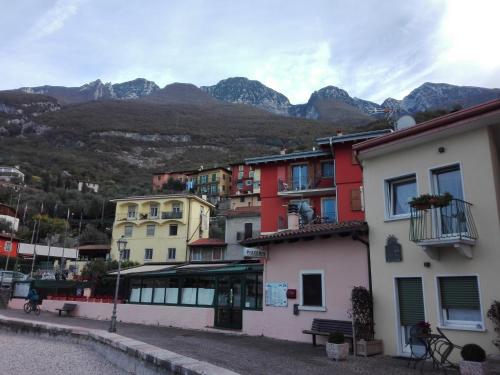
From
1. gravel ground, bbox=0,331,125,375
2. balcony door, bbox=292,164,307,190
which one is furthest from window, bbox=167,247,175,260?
gravel ground, bbox=0,331,125,375

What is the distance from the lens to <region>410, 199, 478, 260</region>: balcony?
10008 millimetres

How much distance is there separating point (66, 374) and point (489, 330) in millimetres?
10009

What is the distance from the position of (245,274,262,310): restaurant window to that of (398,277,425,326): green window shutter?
6.54 m

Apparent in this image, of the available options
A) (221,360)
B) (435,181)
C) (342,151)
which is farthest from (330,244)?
(342,151)

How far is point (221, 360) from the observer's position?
10.7 meters

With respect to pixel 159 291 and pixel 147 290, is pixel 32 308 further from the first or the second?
pixel 159 291

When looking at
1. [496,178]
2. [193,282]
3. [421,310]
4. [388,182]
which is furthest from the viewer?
[193,282]

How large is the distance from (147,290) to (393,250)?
14672 mm

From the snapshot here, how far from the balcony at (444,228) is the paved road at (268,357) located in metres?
2.89

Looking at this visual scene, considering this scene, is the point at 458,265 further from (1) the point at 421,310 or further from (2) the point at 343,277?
(2) the point at 343,277

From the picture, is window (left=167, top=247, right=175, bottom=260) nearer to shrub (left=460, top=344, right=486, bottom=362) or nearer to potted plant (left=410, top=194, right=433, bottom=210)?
potted plant (left=410, top=194, right=433, bottom=210)

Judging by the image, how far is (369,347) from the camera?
453 inches

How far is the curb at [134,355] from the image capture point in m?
6.79

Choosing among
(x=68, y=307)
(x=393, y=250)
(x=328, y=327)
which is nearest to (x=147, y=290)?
(x=68, y=307)
